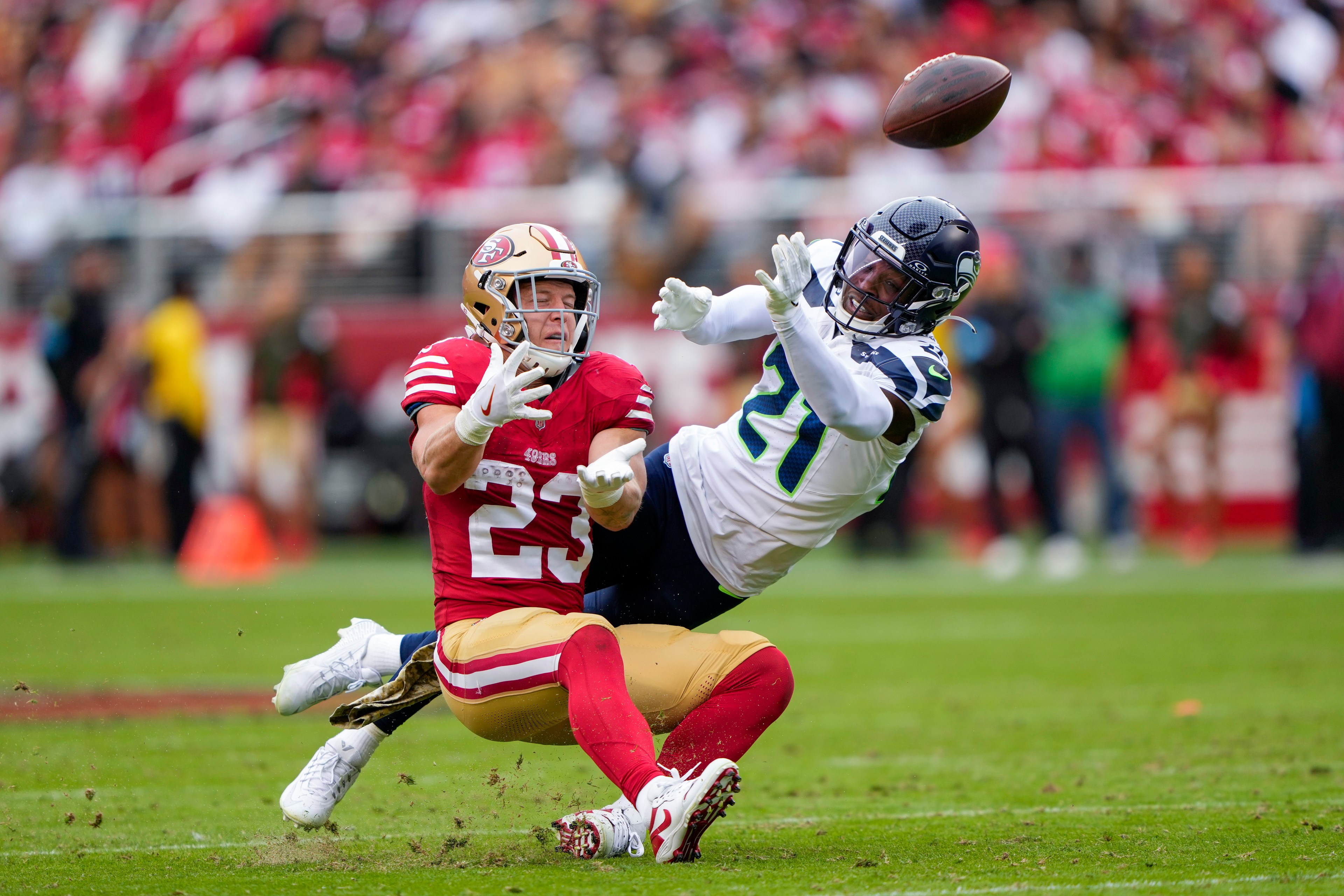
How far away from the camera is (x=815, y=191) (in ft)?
42.4

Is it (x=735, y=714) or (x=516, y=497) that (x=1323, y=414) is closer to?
(x=735, y=714)

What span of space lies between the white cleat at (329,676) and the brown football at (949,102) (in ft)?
6.54

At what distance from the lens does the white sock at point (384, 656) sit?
4.28 metres

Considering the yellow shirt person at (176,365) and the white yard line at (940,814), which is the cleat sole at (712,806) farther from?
the yellow shirt person at (176,365)

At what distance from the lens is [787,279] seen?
3648 mm

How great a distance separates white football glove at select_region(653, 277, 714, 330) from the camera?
13.1 feet

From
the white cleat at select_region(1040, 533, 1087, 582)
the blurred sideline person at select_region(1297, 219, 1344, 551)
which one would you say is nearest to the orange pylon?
the white cleat at select_region(1040, 533, 1087, 582)

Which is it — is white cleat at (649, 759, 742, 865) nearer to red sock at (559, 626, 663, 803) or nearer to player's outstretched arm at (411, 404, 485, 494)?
red sock at (559, 626, 663, 803)

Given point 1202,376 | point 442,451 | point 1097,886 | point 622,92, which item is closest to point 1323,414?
point 1202,376

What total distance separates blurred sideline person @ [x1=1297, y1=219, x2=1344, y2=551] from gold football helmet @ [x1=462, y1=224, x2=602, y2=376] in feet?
27.2

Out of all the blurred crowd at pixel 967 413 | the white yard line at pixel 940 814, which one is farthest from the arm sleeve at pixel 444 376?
the blurred crowd at pixel 967 413

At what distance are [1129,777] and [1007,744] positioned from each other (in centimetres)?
72

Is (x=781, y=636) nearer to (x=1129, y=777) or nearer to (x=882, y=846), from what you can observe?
(x=1129, y=777)

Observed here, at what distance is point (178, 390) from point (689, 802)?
8.95 meters
